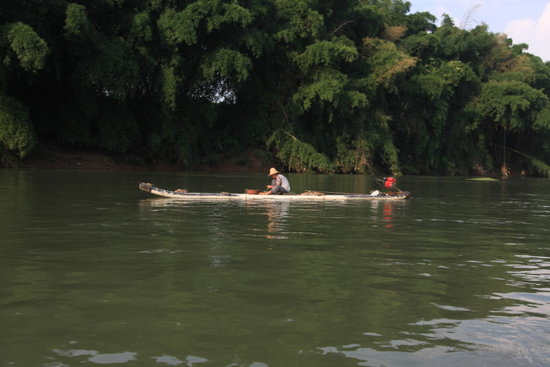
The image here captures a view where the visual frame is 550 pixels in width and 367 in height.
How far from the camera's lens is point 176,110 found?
106 feet

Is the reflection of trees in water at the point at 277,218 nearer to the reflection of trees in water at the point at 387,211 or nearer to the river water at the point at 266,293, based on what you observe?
the river water at the point at 266,293

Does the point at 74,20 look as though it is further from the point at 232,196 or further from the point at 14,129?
the point at 232,196

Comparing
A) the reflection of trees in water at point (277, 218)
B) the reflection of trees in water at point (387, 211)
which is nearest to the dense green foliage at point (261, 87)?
the reflection of trees in water at point (277, 218)

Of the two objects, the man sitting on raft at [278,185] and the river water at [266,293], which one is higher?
the man sitting on raft at [278,185]

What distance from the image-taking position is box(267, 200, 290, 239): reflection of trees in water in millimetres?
8277

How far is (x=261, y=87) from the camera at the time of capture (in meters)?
35.3

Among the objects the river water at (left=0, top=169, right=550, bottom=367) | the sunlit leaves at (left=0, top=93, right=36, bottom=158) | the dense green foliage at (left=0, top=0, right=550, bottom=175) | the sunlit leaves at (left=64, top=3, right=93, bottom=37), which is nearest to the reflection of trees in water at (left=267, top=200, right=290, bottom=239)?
the river water at (left=0, top=169, right=550, bottom=367)

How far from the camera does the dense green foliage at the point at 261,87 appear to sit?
26.2m

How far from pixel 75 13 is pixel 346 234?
66.0ft

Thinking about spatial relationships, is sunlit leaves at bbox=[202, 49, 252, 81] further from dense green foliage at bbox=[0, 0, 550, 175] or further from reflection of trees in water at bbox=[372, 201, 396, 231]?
reflection of trees in water at bbox=[372, 201, 396, 231]

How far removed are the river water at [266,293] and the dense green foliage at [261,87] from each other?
→ 1796 centimetres

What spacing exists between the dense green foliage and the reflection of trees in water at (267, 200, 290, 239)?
1459cm

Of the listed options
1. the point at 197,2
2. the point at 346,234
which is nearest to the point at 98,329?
the point at 346,234

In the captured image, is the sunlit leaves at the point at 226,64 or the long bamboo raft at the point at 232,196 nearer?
the long bamboo raft at the point at 232,196
